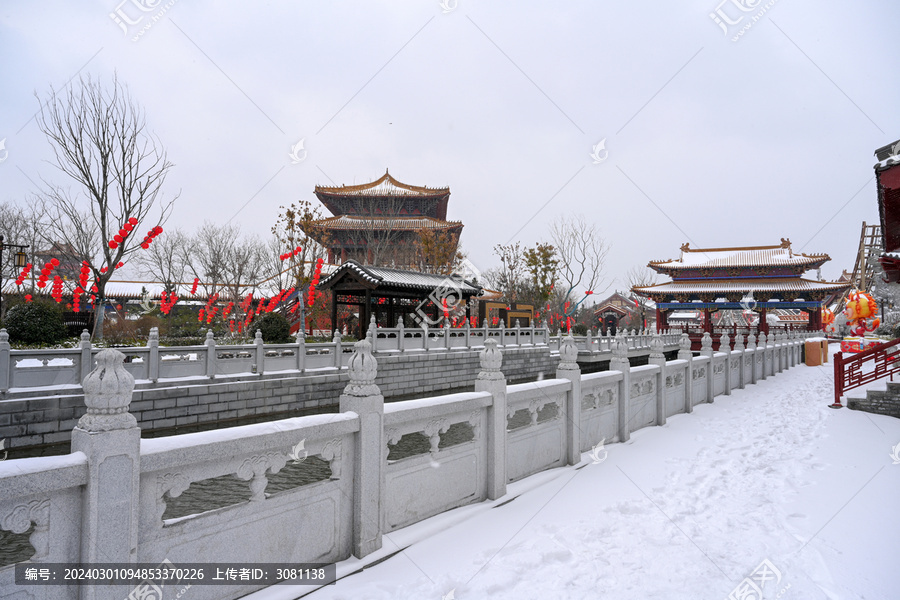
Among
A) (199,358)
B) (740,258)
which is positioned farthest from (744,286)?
(199,358)

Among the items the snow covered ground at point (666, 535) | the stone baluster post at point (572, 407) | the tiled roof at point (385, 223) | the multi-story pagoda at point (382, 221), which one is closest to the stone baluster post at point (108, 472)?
the snow covered ground at point (666, 535)

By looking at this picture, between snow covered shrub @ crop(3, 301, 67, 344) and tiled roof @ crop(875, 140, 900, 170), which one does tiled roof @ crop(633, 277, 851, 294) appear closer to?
tiled roof @ crop(875, 140, 900, 170)

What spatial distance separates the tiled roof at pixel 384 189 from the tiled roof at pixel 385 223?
244 centimetres

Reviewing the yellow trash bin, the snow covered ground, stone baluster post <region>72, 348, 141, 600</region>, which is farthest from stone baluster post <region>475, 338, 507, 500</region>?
the yellow trash bin

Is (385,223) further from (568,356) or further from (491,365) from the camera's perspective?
(491,365)

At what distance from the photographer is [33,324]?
12.1 m

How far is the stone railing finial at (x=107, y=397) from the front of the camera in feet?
6.67

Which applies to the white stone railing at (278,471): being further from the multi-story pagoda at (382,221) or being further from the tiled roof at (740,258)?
the tiled roof at (740,258)

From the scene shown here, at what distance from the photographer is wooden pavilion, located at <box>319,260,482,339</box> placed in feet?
59.5

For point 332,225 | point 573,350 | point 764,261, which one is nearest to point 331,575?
point 573,350

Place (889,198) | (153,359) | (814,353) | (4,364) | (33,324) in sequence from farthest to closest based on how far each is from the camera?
(814,353)
(33,324)
(153,359)
(4,364)
(889,198)

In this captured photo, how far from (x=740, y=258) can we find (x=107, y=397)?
41.1 meters

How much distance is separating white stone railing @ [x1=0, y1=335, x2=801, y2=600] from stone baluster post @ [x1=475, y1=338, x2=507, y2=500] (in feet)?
0.04

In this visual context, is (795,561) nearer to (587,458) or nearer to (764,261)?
(587,458)
